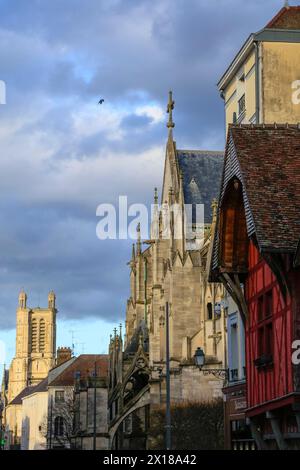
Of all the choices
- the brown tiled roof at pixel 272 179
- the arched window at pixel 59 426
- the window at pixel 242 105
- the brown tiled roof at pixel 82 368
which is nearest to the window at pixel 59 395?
the brown tiled roof at pixel 82 368

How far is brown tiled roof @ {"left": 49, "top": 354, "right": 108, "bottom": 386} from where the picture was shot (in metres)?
107

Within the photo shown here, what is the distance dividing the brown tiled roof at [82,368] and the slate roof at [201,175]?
4328 centimetres

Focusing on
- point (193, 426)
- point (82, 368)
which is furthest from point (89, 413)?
point (82, 368)

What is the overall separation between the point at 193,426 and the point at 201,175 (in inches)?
855

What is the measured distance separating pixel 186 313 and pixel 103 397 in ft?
57.5

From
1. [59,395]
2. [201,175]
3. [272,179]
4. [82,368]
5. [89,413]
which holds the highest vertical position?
[201,175]

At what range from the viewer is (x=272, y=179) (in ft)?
82.3

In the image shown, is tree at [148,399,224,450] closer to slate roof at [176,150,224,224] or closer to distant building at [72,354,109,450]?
slate roof at [176,150,224,224]

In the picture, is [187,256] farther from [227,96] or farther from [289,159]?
[289,159]

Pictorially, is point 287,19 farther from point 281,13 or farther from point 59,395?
point 59,395

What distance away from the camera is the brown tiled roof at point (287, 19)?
40281mm

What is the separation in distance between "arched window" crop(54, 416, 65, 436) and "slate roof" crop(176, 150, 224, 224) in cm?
4341

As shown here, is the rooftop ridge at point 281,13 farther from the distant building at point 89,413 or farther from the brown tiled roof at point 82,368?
the brown tiled roof at point 82,368

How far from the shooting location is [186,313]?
58.5 metres
